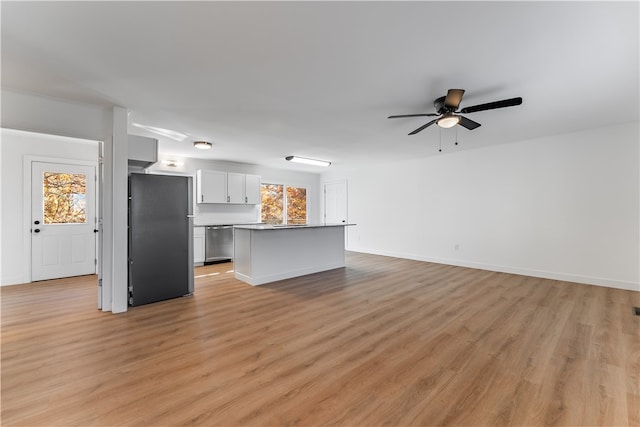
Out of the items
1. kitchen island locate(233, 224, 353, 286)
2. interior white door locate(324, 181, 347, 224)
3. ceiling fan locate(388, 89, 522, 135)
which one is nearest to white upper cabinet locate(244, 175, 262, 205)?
kitchen island locate(233, 224, 353, 286)

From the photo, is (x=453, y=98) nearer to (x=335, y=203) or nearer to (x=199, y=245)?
(x=199, y=245)

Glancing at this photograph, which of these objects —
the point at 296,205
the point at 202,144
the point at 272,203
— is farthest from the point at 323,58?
the point at 296,205

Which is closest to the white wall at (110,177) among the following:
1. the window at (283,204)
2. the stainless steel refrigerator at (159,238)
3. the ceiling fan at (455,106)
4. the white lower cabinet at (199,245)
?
the stainless steel refrigerator at (159,238)

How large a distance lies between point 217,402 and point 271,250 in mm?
3097

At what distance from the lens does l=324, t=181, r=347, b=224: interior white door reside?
879 centimetres

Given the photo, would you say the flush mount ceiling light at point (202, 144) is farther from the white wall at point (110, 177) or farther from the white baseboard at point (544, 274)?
the white baseboard at point (544, 274)

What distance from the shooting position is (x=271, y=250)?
4.77 meters

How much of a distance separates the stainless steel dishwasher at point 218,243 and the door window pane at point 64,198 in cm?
227

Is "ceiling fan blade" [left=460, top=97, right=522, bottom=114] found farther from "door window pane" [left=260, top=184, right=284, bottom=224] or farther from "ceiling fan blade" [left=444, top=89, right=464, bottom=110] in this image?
"door window pane" [left=260, top=184, right=284, bottom=224]

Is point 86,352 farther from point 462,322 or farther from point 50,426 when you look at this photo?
point 462,322

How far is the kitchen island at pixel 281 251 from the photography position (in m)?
4.57

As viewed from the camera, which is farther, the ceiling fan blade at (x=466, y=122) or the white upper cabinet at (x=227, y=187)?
the white upper cabinet at (x=227, y=187)

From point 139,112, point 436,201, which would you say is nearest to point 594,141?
point 436,201

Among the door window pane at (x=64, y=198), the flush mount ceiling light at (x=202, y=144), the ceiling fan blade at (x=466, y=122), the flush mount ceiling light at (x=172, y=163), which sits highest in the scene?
the flush mount ceiling light at (x=202, y=144)
